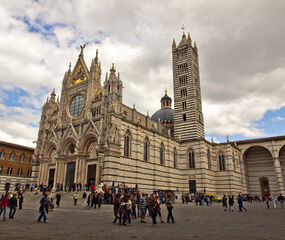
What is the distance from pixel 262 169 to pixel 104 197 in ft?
120

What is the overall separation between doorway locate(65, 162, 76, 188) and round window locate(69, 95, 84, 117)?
7317 millimetres

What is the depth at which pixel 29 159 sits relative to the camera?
146 ft

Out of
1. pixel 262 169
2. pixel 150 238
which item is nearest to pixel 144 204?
pixel 150 238

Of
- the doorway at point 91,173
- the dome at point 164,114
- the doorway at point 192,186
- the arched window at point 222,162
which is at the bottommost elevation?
the doorway at point 192,186

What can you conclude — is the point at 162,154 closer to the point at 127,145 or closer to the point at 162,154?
the point at 162,154

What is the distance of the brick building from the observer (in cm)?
3931

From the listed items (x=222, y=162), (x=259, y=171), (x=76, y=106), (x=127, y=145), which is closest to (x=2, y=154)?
(x=76, y=106)

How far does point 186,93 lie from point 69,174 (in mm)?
24053

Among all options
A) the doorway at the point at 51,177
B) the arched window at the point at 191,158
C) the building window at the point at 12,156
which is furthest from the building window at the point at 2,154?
the arched window at the point at 191,158

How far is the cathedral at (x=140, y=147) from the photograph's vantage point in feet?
94.5

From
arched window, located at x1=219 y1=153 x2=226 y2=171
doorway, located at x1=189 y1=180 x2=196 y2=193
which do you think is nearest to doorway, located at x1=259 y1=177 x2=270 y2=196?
arched window, located at x1=219 y1=153 x2=226 y2=171

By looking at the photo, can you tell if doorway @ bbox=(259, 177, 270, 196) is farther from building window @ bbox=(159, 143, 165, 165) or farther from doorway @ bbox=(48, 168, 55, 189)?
doorway @ bbox=(48, 168, 55, 189)

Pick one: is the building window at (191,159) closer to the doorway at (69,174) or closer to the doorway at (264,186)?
the doorway at (264,186)

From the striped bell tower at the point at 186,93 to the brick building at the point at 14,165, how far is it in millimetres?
27555
